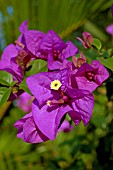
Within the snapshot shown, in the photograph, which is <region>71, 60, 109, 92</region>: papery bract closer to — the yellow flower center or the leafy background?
the yellow flower center

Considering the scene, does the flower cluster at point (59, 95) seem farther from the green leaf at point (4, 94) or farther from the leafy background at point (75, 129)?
the leafy background at point (75, 129)

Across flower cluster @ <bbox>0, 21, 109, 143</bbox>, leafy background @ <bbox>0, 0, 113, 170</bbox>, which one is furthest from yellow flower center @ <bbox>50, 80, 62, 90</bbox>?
leafy background @ <bbox>0, 0, 113, 170</bbox>

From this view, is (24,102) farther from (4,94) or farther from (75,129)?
(4,94)

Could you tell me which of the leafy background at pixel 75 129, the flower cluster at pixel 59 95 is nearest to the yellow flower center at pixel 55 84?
the flower cluster at pixel 59 95

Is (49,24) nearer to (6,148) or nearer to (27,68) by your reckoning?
(6,148)

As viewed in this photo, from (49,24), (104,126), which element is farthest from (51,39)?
(49,24)

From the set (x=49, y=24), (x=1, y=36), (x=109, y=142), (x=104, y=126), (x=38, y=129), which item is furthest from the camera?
(x=1, y=36)
